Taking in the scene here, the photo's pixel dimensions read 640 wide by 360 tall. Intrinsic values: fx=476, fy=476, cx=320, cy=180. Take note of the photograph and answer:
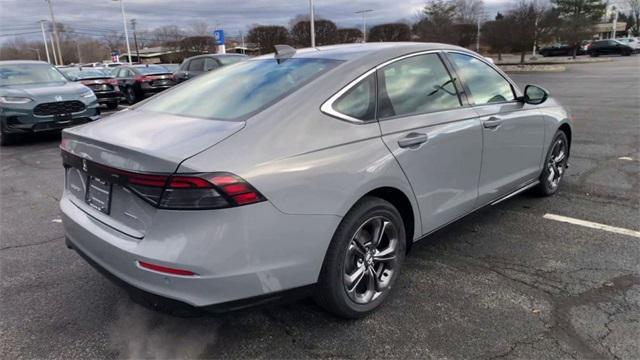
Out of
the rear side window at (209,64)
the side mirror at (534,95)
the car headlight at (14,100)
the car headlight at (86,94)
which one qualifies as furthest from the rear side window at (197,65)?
the side mirror at (534,95)

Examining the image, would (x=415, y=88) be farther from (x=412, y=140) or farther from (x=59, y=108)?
(x=59, y=108)

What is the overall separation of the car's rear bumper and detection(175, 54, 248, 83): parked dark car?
12.0 m

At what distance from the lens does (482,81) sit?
3.91m

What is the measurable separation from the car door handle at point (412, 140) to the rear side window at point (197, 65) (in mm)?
12884

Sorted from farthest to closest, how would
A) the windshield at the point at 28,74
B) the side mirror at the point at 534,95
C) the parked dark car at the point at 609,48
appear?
the parked dark car at the point at 609,48 → the windshield at the point at 28,74 → the side mirror at the point at 534,95

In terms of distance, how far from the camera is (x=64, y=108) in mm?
9031

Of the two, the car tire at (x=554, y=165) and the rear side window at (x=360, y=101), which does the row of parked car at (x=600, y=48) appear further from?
the rear side window at (x=360, y=101)

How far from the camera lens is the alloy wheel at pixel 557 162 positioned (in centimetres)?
494

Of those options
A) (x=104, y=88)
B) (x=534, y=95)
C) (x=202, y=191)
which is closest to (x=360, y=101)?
(x=202, y=191)

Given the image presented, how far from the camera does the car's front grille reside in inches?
346

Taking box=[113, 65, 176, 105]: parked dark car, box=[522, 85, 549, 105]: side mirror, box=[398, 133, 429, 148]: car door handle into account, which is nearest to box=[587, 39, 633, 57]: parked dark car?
box=[113, 65, 176, 105]: parked dark car

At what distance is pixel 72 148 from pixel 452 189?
2.48m

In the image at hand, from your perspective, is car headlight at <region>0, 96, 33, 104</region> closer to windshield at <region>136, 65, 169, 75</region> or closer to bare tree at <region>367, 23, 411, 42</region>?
windshield at <region>136, 65, 169, 75</region>

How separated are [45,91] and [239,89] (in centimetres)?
762
